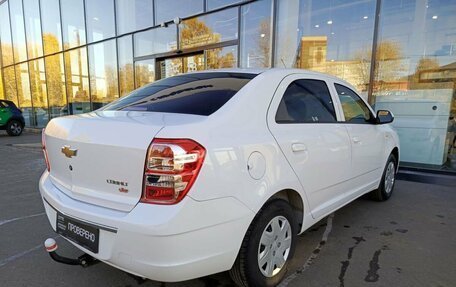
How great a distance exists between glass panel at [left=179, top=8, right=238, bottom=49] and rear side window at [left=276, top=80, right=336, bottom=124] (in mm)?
6560

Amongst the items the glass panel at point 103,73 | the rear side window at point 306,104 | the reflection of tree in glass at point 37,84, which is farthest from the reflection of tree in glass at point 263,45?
the reflection of tree in glass at point 37,84

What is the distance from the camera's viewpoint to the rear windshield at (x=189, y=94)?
2199mm

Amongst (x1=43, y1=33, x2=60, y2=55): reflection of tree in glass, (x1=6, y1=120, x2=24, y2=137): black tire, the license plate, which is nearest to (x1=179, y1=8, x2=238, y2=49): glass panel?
the license plate

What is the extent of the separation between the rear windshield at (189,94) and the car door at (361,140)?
1380 mm

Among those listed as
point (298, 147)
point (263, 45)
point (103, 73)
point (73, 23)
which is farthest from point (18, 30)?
point (298, 147)

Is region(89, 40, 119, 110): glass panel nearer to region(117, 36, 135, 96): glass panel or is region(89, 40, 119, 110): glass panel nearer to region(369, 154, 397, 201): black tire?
region(117, 36, 135, 96): glass panel

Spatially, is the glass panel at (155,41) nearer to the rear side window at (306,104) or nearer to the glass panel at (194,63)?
the glass panel at (194,63)

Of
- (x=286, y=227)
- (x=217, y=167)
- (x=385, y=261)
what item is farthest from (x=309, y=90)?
(x=385, y=261)

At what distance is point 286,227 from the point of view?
7.89ft

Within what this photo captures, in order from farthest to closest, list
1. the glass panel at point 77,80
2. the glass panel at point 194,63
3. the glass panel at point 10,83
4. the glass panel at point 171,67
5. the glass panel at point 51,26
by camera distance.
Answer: the glass panel at point 10,83 → the glass panel at point 51,26 → the glass panel at point 77,80 → the glass panel at point 171,67 → the glass panel at point 194,63

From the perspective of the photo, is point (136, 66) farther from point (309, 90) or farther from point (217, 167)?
point (217, 167)

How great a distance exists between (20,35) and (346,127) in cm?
2107

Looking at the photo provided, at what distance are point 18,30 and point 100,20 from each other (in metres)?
8.79

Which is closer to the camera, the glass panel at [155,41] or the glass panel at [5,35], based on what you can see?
the glass panel at [155,41]
